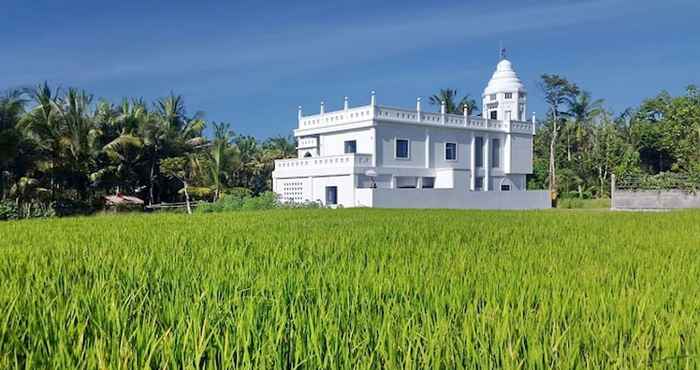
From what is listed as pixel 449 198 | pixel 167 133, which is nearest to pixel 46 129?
pixel 167 133

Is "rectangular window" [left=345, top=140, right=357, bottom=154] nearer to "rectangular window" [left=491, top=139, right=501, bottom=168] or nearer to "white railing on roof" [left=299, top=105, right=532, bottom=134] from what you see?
"white railing on roof" [left=299, top=105, right=532, bottom=134]

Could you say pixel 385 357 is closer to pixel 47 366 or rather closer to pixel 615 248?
pixel 47 366

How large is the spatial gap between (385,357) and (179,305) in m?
0.85

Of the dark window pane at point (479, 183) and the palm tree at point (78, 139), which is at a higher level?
the palm tree at point (78, 139)

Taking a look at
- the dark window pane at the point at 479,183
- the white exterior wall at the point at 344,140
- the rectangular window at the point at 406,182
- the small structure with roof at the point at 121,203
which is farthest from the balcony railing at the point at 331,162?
the dark window pane at the point at 479,183

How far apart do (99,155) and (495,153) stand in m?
17.5

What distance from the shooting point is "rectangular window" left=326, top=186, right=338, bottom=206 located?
2170 cm

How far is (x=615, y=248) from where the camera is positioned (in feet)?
12.6

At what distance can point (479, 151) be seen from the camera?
86.5 ft

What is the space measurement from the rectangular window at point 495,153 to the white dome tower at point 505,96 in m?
1.64

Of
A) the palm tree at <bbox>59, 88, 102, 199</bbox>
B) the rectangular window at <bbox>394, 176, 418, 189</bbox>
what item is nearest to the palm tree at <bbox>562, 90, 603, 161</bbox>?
the rectangular window at <bbox>394, 176, 418, 189</bbox>

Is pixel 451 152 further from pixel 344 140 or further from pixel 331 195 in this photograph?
pixel 331 195

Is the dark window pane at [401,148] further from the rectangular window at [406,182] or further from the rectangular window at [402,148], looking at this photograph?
the rectangular window at [406,182]

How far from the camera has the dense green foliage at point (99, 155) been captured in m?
16.4
